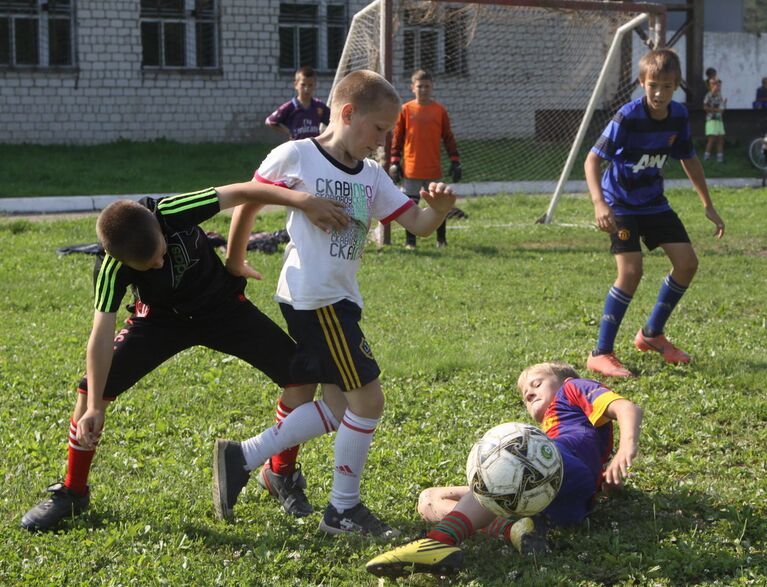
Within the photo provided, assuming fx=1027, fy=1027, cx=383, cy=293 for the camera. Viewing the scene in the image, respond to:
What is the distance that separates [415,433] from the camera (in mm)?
5320

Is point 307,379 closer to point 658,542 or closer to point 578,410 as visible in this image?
point 578,410

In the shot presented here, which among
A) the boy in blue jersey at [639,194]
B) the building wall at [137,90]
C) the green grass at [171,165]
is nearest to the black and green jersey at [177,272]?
the boy in blue jersey at [639,194]

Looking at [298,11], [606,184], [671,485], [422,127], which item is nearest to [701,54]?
[298,11]

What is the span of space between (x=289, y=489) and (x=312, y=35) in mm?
21964

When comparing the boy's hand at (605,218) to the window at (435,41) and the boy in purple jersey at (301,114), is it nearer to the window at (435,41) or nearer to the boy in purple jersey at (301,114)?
the boy in purple jersey at (301,114)

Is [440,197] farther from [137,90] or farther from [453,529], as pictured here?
[137,90]

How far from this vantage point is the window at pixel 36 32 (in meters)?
22.7

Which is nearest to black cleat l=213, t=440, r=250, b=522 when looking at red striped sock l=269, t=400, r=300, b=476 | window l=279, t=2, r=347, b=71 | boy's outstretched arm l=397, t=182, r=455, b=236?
red striped sock l=269, t=400, r=300, b=476

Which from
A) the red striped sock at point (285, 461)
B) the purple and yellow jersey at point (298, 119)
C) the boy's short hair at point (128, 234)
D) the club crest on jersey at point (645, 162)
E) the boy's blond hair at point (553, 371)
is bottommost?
the red striped sock at point (285, 461)

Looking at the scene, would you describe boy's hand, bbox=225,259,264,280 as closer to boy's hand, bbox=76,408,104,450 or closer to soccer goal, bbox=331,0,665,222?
boy's hand, bbox=76,408,104,450

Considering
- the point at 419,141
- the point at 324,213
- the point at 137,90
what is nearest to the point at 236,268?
the point at 324,213

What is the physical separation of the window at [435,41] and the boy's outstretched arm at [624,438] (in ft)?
32.1

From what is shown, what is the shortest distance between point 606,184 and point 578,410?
110 inches

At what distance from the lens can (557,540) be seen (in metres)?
3.96
